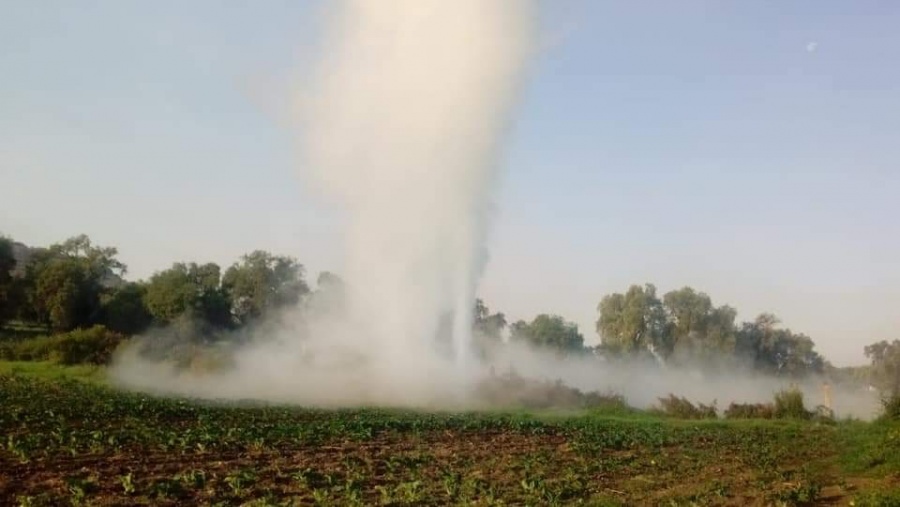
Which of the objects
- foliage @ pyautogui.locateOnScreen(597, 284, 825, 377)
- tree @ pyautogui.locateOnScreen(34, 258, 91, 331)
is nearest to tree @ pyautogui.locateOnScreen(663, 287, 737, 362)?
foliage @ pyautogui.locateOnScreen(597, 284, 825, 377)

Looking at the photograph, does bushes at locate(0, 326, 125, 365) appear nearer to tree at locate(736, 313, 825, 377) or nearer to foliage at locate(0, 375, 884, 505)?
foliage at locate(0, 375, 884, 505)

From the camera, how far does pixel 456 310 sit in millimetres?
52094

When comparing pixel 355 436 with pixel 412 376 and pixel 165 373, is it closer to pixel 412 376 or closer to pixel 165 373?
pixel 412 376

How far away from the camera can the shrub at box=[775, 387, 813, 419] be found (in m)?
50.0

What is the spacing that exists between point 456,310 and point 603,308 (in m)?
A: 55.5

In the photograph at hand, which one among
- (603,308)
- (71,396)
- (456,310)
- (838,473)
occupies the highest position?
(603,308)

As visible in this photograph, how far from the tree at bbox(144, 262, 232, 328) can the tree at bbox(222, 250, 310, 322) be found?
3690 millimetres

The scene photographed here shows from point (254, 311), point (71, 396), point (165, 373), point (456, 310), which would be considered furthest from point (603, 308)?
point (71, 396)

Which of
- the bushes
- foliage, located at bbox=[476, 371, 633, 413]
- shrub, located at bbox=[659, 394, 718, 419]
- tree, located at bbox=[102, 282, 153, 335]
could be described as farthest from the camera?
tree, located at bbox=[102, 282, 153, 335]

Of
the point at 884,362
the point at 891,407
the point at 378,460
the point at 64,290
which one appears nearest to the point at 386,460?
the point at 378,460

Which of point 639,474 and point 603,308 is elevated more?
point 603,308

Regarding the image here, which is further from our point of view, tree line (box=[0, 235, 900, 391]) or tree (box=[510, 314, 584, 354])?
tree (box=[510, 314, 584, 354])

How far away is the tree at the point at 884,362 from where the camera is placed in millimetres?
95637

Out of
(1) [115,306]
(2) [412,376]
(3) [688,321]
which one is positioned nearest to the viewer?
(2) [412,376]
